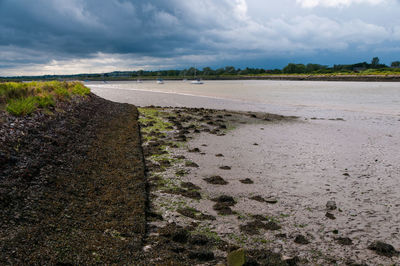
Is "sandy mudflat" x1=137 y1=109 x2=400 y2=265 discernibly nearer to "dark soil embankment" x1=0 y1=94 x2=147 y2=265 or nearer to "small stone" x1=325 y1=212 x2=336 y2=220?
"small stone" x1=325 y1=212 x2=336 y2=220

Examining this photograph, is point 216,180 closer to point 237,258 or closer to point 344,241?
point 344,241

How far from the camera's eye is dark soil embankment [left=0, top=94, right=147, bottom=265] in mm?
4668

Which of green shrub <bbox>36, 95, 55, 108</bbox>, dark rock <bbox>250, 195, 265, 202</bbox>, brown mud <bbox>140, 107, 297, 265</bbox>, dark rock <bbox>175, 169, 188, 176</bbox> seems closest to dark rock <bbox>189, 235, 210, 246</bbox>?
brown mud <bbox>140, 107, 297, 265</bbox>

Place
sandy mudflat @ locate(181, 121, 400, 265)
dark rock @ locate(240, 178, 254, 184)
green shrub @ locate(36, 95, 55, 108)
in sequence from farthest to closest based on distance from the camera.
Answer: green shrub @ locate(36, 95, 55, 108)
dark rock @ locate(240, 178, 254, 184)
sandy mudflat @ locate(181, 121, 400, 265)

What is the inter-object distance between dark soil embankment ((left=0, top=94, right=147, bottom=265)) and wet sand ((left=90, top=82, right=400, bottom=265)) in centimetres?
149

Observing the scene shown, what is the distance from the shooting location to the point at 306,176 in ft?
30.4

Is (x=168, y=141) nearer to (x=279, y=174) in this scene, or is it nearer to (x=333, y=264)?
(x=279, y=174)

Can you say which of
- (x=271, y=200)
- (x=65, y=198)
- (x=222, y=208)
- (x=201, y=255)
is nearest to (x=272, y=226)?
(x=222, y=208)

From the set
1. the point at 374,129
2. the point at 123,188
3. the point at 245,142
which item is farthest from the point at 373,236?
the point at 374,129

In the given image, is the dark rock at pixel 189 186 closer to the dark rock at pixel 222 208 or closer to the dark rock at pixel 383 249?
the dark rock at pixel 222 208

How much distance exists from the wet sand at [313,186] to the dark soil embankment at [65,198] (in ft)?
4.89

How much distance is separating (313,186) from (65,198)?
20.8 feet

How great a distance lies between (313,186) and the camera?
27.6 ft

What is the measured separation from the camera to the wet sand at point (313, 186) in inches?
223
